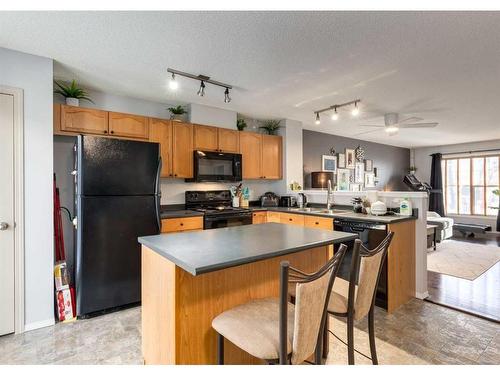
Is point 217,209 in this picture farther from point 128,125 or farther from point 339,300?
point 339,300

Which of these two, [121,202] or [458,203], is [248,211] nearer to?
[121,202]

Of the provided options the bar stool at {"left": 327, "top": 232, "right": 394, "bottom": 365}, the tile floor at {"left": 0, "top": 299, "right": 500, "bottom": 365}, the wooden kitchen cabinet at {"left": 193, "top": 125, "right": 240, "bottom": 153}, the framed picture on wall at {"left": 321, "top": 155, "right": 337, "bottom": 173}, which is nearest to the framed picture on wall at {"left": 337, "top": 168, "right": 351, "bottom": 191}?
the framed picture on wall at {"left": 321, "top": 155, "right": 337, "bottom": 173}

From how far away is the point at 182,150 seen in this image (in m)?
3.67

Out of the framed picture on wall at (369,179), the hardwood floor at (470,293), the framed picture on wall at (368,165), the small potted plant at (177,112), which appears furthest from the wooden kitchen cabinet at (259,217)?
the framed picture on wall at (368,165)

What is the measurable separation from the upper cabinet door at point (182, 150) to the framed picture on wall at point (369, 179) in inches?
193

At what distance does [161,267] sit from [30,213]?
1.77 metres

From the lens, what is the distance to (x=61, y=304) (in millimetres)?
2572

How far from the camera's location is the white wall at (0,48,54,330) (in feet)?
7.88

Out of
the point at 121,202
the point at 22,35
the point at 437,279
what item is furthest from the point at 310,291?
the point at 437,279

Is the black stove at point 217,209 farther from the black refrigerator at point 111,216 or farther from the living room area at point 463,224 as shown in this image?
the living room area at point 463,224

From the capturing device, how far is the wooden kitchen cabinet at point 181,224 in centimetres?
317

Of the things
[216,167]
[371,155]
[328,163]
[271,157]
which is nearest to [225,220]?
[216,167]

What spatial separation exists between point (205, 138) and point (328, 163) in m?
3.14
